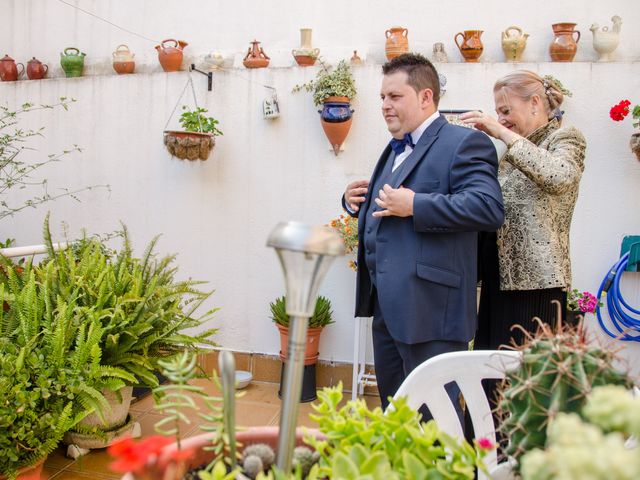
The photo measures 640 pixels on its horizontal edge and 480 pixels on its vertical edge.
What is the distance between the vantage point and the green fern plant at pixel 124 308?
2.62m

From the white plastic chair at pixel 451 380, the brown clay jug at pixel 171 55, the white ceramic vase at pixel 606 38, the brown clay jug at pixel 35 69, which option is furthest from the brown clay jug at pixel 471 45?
the brown clay jug at pixel 35 69

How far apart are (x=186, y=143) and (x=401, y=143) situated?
2.01 m

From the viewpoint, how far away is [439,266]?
1961 millimetres

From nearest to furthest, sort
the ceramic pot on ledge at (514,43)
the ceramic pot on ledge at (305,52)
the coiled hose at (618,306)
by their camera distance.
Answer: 1. the coiled hose at (618,306)
2. the ceramic pot on ledge at (514,43)
3. the ceramic pot on ledge at (305,52)

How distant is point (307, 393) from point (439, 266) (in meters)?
1.97

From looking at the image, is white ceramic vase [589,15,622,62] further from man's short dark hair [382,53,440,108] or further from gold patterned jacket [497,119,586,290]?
man's short dark hair [382,53,440,108]

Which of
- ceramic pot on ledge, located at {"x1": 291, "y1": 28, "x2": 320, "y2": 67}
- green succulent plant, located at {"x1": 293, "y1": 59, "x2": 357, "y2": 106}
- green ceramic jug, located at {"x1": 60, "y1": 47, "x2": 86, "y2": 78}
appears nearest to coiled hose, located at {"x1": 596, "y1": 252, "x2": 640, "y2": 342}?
green succulent plant, located at {"x1": 293, "y1": 59, "x2": 357, "y2": 106}

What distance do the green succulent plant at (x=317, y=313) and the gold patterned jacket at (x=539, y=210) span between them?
176cm

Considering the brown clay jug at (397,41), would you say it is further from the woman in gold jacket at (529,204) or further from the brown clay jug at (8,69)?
the brown clay jug at (8,69)

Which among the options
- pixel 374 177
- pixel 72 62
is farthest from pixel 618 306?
pixel 72 62

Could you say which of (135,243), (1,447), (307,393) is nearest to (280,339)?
(307,393)

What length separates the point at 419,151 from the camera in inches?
81.0

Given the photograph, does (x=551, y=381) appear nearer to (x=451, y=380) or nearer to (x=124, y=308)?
(x=451, y=380)

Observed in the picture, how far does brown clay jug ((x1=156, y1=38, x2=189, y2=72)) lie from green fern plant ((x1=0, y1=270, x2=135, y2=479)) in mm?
2008
